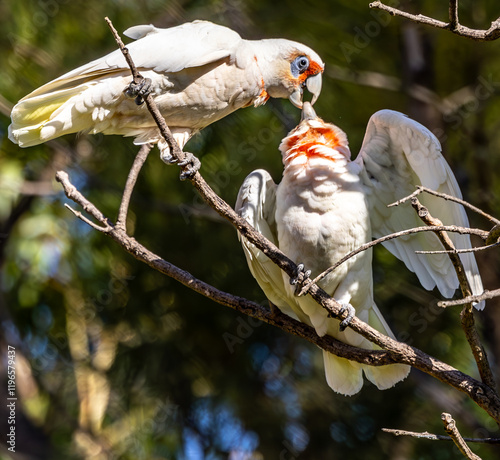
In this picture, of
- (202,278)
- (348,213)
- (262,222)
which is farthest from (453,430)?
(202,278)

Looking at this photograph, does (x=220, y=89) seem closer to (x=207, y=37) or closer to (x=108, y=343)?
(x=207, y=37)

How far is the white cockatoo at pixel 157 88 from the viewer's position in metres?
2.41

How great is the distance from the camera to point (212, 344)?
13.8ft

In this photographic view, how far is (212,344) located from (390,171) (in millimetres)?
1997

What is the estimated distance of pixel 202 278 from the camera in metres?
4.04

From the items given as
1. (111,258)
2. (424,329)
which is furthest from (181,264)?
(424,329)

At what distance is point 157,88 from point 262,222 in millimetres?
715

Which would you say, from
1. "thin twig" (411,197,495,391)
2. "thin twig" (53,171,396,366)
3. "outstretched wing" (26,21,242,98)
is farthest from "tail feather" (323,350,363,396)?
"outstretched wing" (26,21,242,98)

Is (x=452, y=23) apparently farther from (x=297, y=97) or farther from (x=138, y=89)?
(x=297, y=97)

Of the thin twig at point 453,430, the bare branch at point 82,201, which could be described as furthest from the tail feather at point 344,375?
the bare branch at point 82,201

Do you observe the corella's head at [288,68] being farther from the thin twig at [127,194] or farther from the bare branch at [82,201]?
the bare branch at [82,201]

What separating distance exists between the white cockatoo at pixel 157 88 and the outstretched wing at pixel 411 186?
0.58 meters

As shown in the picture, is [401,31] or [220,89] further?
[401,31]

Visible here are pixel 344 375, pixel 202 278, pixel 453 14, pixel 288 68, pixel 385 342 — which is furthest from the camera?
pixel 202 278
